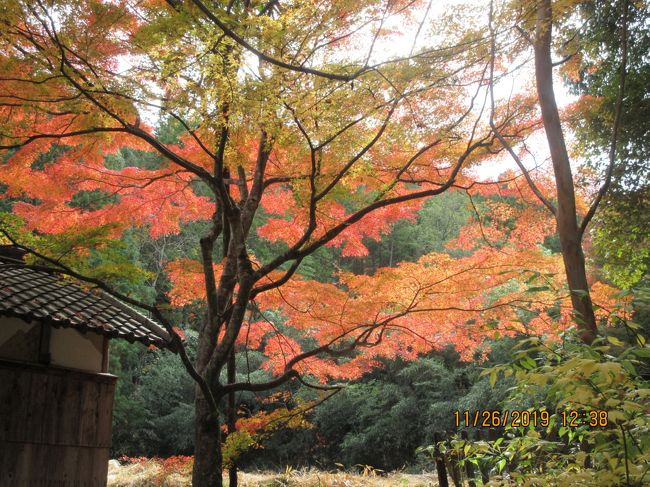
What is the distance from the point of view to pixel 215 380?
611 centimetres

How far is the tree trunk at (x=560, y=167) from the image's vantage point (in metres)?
4.84

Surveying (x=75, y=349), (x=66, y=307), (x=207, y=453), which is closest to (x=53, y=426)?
(x=75, y=349)

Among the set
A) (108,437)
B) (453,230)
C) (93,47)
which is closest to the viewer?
(93,47)

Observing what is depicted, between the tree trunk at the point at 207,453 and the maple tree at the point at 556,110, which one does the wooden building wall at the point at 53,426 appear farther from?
the maple tree at the point at 556,110

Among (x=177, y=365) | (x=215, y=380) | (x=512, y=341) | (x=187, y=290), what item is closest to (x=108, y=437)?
(x=215, y=380)

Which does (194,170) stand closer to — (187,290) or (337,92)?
(337,92)

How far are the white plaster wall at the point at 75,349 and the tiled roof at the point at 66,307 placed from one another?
1.17 ft

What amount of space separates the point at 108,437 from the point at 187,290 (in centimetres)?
261

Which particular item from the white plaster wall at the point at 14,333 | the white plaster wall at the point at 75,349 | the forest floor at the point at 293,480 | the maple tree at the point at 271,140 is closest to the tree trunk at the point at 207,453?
the maple tree at the point at 271,140

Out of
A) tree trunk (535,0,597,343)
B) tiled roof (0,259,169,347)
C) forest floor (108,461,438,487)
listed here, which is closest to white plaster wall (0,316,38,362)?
tiled roof (0,259,169,347)

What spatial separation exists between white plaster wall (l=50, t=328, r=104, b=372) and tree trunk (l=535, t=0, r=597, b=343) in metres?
4.40

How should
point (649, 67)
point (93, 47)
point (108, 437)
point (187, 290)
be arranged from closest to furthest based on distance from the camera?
1. point (93, 47)
2. point (108, 437)
3. point (649, 67)
4. point (187, 290)

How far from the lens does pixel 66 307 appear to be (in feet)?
→ 15.4

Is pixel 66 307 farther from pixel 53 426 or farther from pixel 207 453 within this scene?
pixel 207 453
